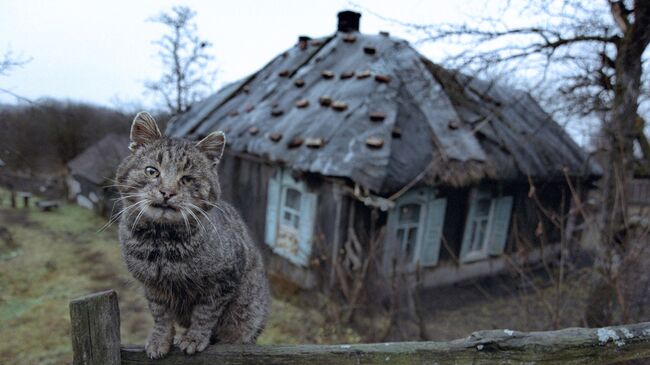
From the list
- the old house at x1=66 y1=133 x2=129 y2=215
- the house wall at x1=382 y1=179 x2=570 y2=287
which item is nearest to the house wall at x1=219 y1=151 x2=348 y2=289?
the house wall at x1=382 y1=179 x2=570 y2=287

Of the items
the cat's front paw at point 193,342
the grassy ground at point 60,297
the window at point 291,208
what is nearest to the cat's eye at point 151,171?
the cat's front paw at point 193,342

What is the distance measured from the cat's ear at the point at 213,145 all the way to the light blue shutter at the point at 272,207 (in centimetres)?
605

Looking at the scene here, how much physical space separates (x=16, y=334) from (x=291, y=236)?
4.55 m

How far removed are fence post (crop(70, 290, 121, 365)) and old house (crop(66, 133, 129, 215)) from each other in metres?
13.5

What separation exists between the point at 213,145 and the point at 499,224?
826 centimetres

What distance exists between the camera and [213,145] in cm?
202

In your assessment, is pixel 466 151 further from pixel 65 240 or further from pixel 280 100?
pixel 65 240

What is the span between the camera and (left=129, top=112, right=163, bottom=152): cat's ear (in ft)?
6.29

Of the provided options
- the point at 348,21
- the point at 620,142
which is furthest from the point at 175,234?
the point at 348,21

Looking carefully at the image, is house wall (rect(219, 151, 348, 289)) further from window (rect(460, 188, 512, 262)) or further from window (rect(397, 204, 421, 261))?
window (rect(460, 188, 512, 262))

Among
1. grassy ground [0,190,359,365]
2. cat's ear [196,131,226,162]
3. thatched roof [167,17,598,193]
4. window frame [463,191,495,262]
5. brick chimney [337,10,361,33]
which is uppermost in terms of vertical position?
brick chimney [337,10,361,33]

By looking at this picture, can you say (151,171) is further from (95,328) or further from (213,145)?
(95,328)

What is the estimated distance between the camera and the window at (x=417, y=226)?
23.1ft

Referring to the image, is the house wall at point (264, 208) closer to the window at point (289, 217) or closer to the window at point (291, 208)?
the window at point (289, 217)
